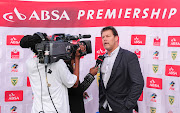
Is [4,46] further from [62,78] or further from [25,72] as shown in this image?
[62,78]

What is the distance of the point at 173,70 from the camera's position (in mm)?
2391

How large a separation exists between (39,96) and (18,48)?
4.03ft

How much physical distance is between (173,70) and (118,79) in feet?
3.36

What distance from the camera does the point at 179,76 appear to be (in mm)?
2363

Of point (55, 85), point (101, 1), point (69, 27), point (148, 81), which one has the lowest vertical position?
point (148, 81)

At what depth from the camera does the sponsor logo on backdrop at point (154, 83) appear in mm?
2461

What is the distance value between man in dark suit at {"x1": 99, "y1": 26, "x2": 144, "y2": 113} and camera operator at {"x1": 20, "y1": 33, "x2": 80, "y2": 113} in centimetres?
39

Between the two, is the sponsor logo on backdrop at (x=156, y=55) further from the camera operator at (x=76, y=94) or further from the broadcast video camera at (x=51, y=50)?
the broadcast video camera at (x=51, y=50)

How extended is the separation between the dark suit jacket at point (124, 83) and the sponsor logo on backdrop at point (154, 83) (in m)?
0.84

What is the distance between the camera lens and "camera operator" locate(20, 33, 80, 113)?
1.48 m

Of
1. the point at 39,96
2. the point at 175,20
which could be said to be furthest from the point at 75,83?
the point at 175,20

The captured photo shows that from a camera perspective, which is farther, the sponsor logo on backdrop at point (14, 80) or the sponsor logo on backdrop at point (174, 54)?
the sponsor logo on backdrop at point (14, 80)

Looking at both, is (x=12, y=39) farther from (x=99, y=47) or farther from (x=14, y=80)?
(x=99, y=47)

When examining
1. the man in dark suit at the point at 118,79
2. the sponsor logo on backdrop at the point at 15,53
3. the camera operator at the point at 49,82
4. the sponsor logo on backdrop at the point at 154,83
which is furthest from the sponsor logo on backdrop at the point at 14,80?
the sponsor logo on backdrop at the point at 154,83
